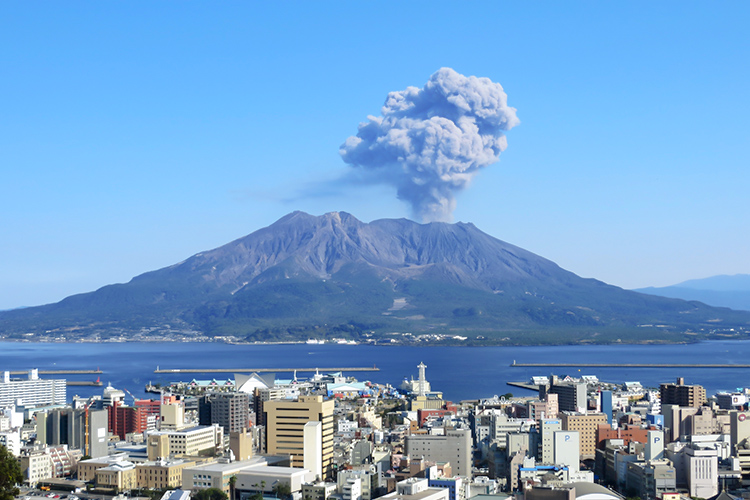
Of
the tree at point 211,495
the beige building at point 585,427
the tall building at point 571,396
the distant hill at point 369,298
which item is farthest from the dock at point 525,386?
the distant hill at point 369,298

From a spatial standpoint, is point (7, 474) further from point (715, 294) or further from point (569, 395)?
point (715, 294)

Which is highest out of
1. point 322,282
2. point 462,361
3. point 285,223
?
point 285,223

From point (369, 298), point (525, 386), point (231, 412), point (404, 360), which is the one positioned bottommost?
point (525, 386)

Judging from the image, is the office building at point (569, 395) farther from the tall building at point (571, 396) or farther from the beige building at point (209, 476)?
the beige building at point (209, 476)

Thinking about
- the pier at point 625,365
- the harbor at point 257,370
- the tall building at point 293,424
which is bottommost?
the pier at point 625,365

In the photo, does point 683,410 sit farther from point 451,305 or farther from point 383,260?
point 383,260

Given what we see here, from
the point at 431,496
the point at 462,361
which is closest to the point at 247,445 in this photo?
the point at 431,496

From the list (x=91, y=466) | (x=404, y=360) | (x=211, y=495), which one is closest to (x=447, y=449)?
(x=211, y=495)
